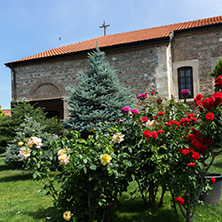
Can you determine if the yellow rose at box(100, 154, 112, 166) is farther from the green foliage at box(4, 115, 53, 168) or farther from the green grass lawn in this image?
the green foliage at box(4, 115, 53, 168)

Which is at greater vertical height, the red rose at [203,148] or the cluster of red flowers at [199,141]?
the cluster of red flowers at [199,141]

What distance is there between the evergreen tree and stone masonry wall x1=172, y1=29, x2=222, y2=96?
5.76 metres

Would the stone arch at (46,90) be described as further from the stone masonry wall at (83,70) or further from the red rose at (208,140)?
the red rose at (208,140)

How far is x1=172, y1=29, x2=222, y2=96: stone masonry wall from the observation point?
11.8 meters

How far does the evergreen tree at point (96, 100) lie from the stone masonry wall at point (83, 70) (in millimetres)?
2759

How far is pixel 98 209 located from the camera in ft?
10.8

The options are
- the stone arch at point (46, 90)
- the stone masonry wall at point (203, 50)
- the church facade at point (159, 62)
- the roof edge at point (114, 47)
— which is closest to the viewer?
the roof edge at point (114, 47)

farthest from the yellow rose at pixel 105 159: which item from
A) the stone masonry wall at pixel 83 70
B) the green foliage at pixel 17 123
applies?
the stone masonry wall at pixel 83 70

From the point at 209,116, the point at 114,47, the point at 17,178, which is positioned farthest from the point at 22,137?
the point at 114,47

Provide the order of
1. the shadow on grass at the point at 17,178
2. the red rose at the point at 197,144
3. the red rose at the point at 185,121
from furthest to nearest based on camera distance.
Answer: the shadow on grass at the point at 17,178
the red rose at the point at 185,121
the red rose at the point at 197,144

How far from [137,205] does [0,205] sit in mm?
2904

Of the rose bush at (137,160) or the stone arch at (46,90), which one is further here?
the stone arch at (46,90)

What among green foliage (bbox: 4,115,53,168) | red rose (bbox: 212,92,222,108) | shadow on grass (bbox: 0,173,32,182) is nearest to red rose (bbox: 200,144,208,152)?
red rose (bbox: 212,92,222,108)

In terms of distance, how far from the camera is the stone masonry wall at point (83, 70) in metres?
11.7
